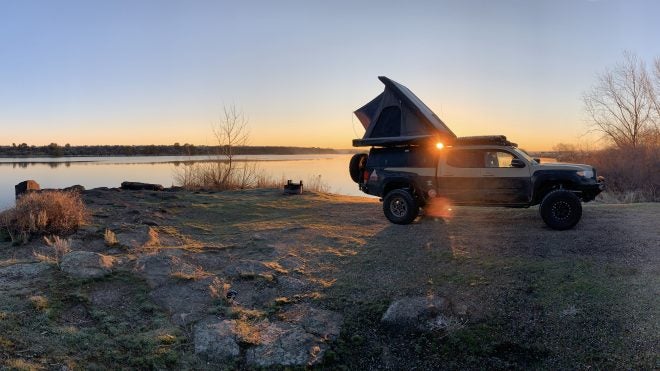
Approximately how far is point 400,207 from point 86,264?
263 inches

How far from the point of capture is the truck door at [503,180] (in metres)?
10.1

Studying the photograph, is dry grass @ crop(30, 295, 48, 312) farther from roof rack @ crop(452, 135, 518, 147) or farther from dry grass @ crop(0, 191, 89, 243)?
roof rack @ crop(452, 135, 518, 147)

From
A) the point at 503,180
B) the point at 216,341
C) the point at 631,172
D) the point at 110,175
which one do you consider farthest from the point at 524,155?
the point at 110,175

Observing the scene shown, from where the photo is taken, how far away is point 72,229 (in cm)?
988

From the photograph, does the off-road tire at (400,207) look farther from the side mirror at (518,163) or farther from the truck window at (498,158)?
the side mirror at (518,163)

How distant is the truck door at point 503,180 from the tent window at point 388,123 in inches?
103

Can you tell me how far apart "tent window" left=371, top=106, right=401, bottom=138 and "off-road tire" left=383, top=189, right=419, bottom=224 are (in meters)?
1.92

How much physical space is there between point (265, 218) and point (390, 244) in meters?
4.66

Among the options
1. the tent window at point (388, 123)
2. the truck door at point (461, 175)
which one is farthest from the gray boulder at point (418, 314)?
the tent window at point (388, 123)

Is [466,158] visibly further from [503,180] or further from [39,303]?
[39,303]

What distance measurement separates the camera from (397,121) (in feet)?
40.3

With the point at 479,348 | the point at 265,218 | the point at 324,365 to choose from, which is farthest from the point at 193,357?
the point at 265,218

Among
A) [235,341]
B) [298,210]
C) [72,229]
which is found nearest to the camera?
[235,341]

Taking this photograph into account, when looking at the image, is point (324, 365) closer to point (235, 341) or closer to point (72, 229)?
point (235, 341)
